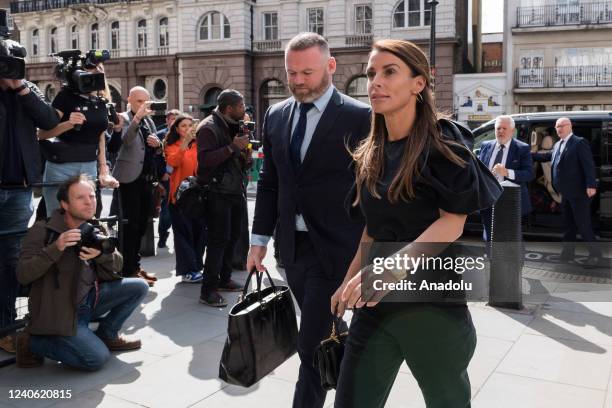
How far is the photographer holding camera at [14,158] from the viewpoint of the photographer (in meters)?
4.43

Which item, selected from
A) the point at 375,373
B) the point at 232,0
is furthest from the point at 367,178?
the point at 232,0

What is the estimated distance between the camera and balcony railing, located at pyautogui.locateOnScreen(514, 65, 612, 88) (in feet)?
98.7

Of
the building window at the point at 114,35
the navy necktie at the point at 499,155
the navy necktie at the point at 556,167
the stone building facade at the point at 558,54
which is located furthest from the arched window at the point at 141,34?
the navy necktie at the point at 499,155

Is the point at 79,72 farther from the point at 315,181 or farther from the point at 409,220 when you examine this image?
the point at 409,220

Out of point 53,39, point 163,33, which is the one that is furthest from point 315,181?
point 53,39

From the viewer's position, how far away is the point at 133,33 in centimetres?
3734

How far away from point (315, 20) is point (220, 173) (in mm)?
28819

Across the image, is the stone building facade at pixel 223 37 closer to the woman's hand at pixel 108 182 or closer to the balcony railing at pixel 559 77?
the balcony railing at pixel 559 77

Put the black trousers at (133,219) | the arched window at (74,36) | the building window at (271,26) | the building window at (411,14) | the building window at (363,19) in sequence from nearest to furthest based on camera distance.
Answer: the black trousers at (133,219) < the building window at (411,14) < the building window at (363,19) < the building window at (271,26) < the arched window at (74,36)

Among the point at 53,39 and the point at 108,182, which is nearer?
the point at 108,182

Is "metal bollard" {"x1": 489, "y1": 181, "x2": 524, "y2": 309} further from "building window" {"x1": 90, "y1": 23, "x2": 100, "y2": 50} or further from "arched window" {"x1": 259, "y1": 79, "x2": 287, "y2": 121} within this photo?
"building window" {"x1": 90, "y1": 23, "x2": 100, "y2": 50}

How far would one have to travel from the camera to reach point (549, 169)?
934cm

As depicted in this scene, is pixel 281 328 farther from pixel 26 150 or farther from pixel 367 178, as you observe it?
pixel 26 150

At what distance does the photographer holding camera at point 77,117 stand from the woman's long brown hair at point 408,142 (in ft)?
11.0
